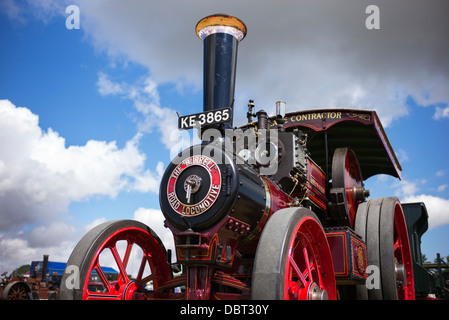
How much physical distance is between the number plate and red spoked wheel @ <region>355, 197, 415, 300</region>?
213 centimetres

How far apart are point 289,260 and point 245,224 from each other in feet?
2.16

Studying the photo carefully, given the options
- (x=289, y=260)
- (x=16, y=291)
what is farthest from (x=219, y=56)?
(x=16, y=291)

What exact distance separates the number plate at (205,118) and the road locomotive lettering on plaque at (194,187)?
26 centimetres

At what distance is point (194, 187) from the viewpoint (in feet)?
9.79

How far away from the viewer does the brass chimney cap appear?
3.74 metres

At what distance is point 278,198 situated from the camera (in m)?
3.50

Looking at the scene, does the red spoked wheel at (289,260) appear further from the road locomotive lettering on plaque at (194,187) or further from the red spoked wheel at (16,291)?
the red spoked wheel at (16,291)

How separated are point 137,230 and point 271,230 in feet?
3.95

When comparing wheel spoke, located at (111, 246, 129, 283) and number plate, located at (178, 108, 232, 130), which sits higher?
number plate, located at (178, 108, 232, 130)

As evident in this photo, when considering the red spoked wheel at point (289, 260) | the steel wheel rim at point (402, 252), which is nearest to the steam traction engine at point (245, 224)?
the red spoked wheel at point (289, 260)

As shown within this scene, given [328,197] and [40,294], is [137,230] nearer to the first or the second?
[328,197]

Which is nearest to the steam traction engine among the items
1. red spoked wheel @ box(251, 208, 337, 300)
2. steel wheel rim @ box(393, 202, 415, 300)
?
red spoked wheel @ box(251, 208, 337, 300)

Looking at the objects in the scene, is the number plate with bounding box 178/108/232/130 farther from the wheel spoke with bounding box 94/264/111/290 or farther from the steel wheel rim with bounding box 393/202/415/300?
the steel wheel rim with bounding box 393/202/415/300
